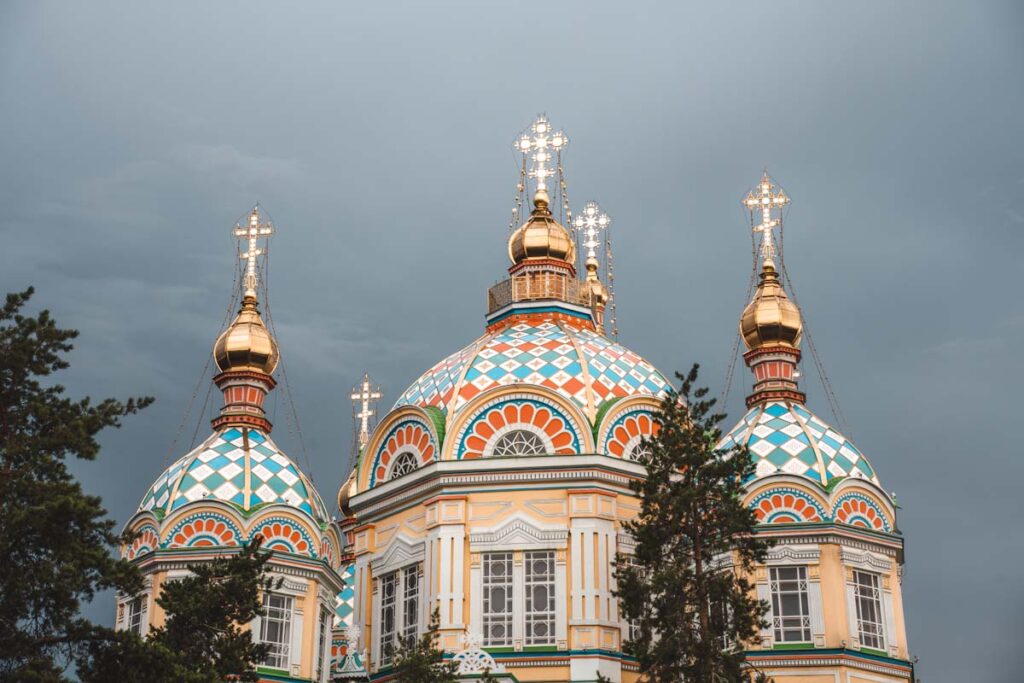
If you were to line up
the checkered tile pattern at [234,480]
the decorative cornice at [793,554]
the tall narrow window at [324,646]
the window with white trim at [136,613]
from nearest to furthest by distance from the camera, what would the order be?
1. the decorative cornice at [793,554]
2. the window with white trim at [136,613]
3. the checkered tile pattern at [234,480]
4. the tall narrow window at [324,646]

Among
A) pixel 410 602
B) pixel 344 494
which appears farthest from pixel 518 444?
pixel 344 494

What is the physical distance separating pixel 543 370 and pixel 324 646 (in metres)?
6.92

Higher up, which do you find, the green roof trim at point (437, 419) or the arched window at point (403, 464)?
the green roof trim at point (437, 419)

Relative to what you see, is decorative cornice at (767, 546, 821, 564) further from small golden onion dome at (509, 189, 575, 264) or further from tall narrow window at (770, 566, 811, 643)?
small golden onion dome at (509, 189, 575, 264)

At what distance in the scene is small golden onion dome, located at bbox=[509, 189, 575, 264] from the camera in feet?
109

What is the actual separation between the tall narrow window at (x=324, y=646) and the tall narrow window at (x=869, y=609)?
10.1 meters

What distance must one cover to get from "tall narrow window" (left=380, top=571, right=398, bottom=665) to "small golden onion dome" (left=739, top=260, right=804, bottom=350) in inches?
354

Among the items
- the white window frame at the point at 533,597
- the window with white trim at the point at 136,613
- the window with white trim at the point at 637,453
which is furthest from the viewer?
the window with white trim at the point at 136,613

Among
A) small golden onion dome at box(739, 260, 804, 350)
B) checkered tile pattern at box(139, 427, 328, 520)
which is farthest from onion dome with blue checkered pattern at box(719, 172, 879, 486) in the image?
checkered tile pattern at box(139, 427, 328, 520)

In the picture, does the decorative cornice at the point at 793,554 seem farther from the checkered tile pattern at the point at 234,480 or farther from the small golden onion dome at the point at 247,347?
the small golden onion dome at the point at 247,347

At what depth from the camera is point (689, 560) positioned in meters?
23.7

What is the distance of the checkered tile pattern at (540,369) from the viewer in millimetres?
29266

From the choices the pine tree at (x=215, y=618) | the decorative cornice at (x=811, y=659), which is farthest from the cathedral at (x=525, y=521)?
the pine tree at (x=215, y=618)

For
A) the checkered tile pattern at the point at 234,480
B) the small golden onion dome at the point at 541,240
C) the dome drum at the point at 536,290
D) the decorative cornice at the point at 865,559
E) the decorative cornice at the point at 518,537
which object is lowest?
the decorative cornice at the point at 865,559
